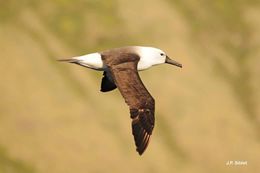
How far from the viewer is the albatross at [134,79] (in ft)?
81.9

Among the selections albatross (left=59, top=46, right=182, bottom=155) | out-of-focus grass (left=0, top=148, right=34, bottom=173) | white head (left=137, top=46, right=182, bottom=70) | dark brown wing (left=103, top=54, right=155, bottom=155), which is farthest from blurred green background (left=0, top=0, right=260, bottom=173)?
dark brown wing (left=103, top=54, right=155, bottom=155)

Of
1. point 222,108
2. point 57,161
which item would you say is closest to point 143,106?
point 57,161

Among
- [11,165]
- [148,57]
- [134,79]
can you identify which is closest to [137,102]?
[134,79]

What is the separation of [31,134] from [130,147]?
10657mm

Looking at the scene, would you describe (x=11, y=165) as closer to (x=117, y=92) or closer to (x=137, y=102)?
(x=117, y=92)

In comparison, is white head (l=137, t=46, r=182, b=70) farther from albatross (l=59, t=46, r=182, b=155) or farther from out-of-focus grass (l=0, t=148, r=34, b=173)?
out-of-focus grass (l=0, t=148, r=34, b=173)

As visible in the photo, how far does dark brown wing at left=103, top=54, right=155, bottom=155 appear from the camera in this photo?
24828mm

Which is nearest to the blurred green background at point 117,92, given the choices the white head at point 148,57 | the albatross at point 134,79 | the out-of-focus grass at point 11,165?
the out-of-focus grass at point 11,165

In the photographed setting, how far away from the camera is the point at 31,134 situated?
3211 inches

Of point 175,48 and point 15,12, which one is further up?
point 15,12

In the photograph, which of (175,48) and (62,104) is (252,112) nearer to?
(175,48)

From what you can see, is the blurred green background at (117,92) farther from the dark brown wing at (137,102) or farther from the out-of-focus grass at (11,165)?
the dark brown wing at (137,102)

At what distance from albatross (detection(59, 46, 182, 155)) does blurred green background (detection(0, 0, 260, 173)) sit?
49927mm

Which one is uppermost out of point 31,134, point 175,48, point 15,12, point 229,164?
point 15,12
